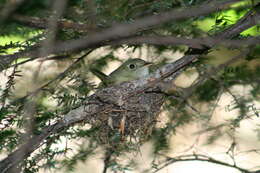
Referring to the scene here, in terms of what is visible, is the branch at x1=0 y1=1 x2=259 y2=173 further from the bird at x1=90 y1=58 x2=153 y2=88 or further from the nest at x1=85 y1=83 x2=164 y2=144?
the bird at x1=90 y1=58 x2=153 y2=88

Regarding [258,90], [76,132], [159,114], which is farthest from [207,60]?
[76,132]

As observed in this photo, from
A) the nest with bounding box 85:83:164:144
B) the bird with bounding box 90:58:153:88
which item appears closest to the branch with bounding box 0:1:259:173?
the nest with bounding box 85:83:164:144

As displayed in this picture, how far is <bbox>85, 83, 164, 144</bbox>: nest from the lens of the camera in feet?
13.9

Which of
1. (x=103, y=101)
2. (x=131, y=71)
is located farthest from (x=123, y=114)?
(x=131, y=71)

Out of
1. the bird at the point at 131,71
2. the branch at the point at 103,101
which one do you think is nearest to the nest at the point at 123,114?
the branch at the point at 103,101

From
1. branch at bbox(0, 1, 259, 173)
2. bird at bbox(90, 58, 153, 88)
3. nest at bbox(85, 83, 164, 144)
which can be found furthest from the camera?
bird at bbox(90, 58, 153, 88)

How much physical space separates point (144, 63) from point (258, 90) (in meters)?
1.60

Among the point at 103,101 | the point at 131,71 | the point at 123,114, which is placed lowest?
the point at 123,114

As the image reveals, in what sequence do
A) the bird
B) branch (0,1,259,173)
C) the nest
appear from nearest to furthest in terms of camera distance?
branch (0,1,259,173) → the nest → the bird

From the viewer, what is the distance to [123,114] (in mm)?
4246

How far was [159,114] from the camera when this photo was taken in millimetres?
4531

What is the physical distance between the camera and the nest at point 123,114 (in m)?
4.23

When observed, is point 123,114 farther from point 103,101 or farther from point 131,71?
point 131,71

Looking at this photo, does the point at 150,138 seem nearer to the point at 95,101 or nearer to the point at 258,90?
the point at 95,101
